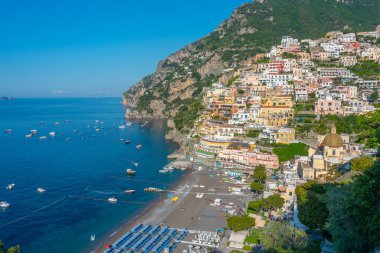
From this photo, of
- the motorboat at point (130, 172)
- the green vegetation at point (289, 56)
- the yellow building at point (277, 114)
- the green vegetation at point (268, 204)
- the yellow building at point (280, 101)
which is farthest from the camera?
the green vegetation at point (289, 56)

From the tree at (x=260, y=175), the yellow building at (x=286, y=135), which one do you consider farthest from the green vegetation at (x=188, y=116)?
the tree at (x=260, y=175)

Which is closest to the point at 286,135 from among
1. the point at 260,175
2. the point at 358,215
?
the point at 260,175

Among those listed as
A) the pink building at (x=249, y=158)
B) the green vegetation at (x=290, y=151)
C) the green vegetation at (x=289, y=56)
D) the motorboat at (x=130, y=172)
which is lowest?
the motorboat at (x=130, y=172)

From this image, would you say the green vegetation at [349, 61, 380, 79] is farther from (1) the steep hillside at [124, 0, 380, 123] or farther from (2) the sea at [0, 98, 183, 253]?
(2) the sea at [0, 98, 183, 253]

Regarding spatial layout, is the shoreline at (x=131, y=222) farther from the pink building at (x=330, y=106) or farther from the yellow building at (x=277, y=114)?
the pink building at (x=330, y=106)

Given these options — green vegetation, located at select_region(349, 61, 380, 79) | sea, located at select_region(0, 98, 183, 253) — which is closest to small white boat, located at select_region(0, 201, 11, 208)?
sea, located at select_region(0, 98, 183, 253)

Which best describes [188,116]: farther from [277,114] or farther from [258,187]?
[258,187]
